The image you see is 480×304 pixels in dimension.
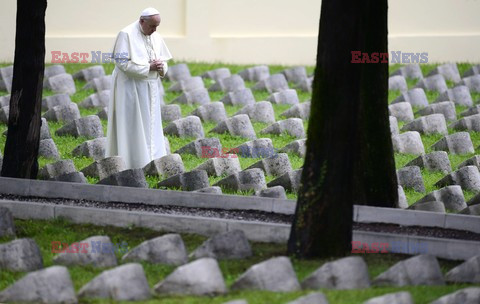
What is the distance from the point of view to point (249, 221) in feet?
35.2

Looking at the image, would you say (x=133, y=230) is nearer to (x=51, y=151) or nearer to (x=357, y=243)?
(x=357, y=243)

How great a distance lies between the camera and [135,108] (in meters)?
14.4

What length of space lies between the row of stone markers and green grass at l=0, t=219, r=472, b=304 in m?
0.10

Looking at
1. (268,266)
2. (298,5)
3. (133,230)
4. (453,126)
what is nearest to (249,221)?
(133,230)

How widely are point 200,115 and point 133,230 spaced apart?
7.28 m

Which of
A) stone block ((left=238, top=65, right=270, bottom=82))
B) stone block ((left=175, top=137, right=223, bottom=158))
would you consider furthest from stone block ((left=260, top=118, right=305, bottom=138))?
stone block ((left=238, top=65, right=270, bottom=82))

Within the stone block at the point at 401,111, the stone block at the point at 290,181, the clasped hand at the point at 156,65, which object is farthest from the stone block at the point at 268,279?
the stone block at the point at 401,111

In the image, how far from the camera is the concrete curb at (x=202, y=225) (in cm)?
996

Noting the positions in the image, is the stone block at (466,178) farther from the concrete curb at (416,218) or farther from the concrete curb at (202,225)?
the concrete curb at (202,225)

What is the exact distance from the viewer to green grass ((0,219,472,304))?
848 centimetres

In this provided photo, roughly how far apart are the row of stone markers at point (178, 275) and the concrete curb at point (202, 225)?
0.72 metres

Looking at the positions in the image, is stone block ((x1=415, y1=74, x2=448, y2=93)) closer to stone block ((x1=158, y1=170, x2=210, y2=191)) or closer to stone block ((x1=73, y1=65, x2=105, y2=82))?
stone block ((x1=73, y1=65, x2=105, y2=82))

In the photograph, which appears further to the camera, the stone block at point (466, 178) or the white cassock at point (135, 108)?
the white cassock at point (135, 108)

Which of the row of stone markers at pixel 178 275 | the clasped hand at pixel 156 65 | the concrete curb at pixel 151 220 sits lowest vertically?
the concrete curb at pixel 151 220
